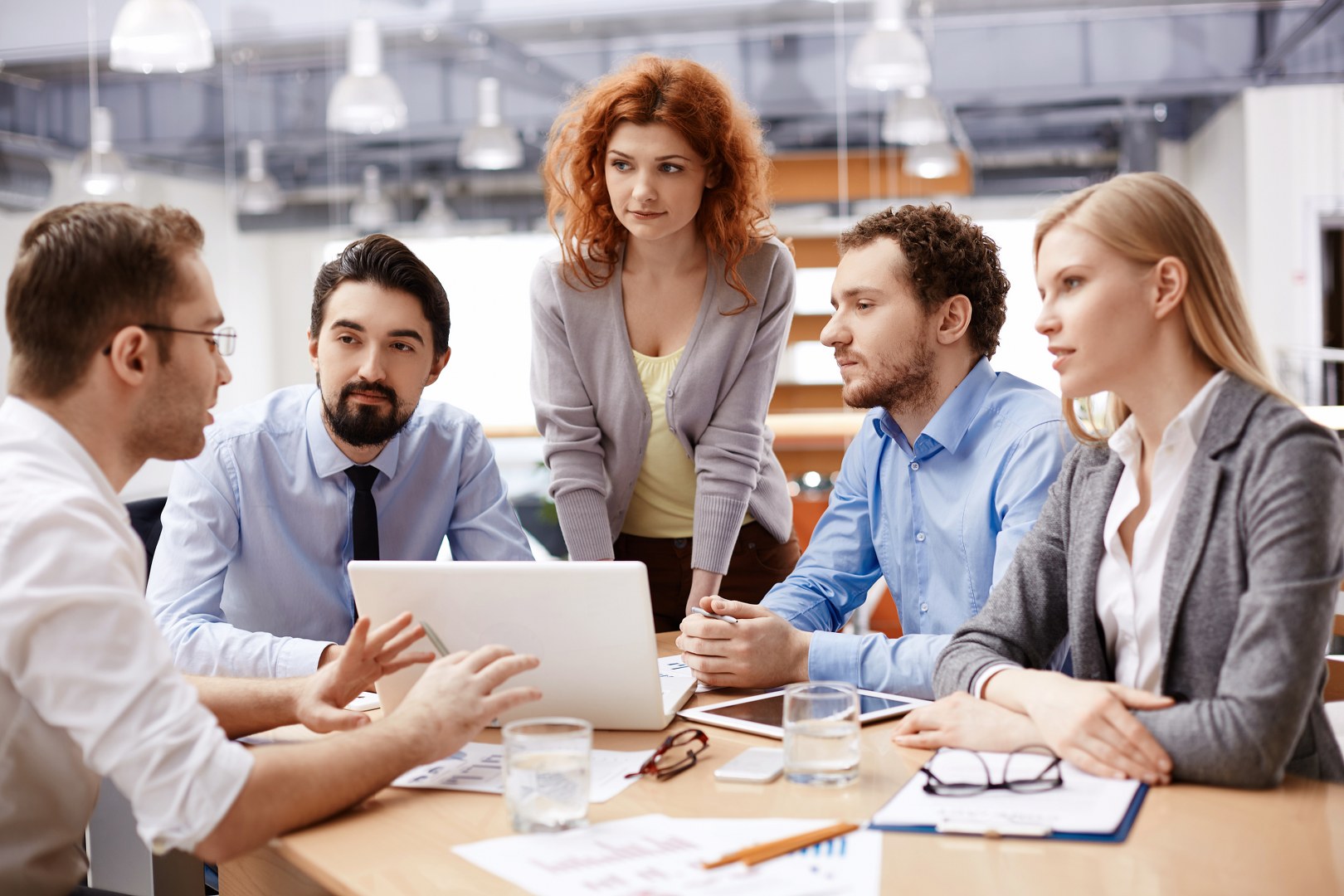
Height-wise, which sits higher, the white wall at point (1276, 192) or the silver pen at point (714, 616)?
the white wall at point (1276, 192)

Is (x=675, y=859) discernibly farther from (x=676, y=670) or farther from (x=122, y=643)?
(x=676, y=670)

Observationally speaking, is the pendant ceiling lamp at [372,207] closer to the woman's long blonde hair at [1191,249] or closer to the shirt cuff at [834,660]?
the shirt cuff at [834,660]

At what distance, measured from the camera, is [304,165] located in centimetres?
500

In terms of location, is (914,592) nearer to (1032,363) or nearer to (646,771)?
(646,771)

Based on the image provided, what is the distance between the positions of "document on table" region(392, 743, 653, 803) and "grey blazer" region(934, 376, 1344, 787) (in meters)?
0.42

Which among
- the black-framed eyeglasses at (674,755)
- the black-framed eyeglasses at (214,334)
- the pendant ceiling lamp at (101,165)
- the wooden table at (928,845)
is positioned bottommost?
the wooden table at (928,845)

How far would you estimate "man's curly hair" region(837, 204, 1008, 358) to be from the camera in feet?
6.53

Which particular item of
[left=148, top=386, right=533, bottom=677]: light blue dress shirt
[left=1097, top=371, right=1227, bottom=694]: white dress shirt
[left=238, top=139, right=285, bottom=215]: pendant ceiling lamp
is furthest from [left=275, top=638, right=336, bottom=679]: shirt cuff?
[left=238, top=139, right=285, bottom=215]: pendant ceiling lamp

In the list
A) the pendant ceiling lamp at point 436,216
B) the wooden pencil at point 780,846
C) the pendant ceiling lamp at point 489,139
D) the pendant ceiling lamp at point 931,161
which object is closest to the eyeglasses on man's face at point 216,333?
the wooden pencil at point 780,846

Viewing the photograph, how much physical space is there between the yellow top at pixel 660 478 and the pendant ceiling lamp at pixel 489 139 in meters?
3.89

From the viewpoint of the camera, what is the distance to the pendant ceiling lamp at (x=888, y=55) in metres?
4.93

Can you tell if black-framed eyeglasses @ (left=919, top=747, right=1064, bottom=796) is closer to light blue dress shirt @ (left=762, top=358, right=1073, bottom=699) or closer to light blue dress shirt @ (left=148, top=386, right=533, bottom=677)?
light blue dress shirt @ (left=762, top=358, right=1073, bottom=699)

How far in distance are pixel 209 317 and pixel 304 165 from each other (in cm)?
391

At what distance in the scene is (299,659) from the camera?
1.64m
